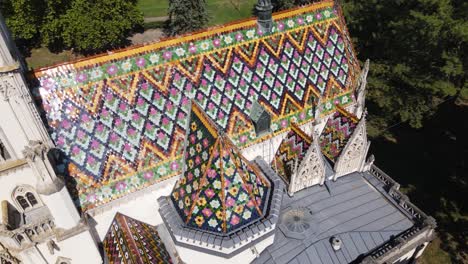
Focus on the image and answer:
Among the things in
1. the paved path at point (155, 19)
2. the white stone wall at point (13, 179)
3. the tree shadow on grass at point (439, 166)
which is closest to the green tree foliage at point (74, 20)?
the paved path at point (155, 19)

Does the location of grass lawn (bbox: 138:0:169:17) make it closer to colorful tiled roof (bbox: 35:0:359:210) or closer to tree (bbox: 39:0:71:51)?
tree (bbox: 39:0:71:51)

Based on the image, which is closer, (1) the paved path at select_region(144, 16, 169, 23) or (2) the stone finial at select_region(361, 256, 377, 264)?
(2) the stone finial at select_region(361, 256, 377, 264)

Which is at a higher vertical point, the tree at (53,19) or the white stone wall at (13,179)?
the tree at (53,19)

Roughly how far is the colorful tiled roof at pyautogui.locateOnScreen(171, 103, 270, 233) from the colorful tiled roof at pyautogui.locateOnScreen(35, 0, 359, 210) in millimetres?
1911

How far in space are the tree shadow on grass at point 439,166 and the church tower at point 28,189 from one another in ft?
81.6

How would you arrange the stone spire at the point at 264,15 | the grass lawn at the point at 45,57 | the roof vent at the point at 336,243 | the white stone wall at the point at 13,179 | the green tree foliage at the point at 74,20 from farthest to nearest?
the grass lawn at the point at 45,57 < the green tree foliage at the point at 74,20 < the stone spire at the point at 264,15 < the roof vent at the point at 336,243 < the white stone wall at the point at 13,179

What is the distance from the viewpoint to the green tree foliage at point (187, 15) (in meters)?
49.6

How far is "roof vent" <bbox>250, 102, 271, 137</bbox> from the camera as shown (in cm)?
1977

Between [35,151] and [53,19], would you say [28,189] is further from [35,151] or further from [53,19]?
[53,19]

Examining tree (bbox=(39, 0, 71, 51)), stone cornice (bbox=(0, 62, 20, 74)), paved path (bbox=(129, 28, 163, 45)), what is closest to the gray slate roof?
stone cornice (bbox=(0, 62, 20, 74))

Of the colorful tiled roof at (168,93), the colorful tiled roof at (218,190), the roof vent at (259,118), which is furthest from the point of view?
the roof vent at (259,118)

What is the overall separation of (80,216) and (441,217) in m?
26.0

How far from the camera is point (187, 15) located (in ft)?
164

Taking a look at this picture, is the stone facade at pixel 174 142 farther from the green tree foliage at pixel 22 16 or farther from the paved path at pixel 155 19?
the paved path at pixel 155 19
